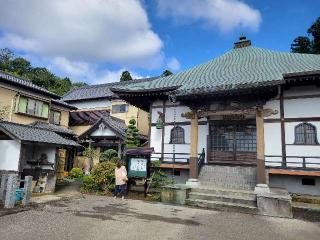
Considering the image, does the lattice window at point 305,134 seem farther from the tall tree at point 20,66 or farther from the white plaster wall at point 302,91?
the tall tree at point 20,66

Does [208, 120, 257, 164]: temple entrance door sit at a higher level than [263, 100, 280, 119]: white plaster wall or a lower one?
lower

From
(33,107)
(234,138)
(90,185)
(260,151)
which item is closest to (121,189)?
(90,185)

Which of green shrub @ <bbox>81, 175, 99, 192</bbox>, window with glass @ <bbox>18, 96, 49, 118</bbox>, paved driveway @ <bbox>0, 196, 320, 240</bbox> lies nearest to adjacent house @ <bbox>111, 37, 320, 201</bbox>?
paved driveway @ <bbox>0, 196, 320, 240</bbox>

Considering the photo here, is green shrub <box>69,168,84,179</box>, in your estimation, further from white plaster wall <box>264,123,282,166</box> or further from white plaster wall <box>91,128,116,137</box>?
white plaster wall <box>264,123,282,166</box>

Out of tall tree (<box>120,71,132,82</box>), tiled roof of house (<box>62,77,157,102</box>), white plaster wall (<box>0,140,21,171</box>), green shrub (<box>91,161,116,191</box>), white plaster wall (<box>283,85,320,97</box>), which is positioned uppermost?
tall tree (<box>120,71,132,82</box>)

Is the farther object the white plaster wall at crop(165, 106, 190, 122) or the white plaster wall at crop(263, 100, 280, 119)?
the white plaster wall at crop(165, 106, 190, 122)

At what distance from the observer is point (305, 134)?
14000mm

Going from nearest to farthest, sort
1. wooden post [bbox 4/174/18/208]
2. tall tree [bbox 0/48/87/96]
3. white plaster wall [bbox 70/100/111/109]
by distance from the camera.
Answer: wooden post [bbox 4/174/18/208] → white plaster wall [bbox 70/100/111/109] → tall tree [bbox 0/48/87/96]

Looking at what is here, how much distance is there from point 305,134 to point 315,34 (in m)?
27.9

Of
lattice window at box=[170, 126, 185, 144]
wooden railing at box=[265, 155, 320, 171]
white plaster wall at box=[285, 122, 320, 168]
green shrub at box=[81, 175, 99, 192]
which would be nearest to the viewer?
wooden railing at box=[265, 155, 320, 171]

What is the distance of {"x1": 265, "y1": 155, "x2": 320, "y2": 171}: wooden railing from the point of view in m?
13.3

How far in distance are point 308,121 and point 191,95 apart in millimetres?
6350

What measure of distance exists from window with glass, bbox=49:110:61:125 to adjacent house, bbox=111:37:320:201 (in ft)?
40.3

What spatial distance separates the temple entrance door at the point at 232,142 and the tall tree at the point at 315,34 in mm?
24709
